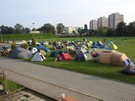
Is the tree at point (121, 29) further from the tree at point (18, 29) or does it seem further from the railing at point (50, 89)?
the railing at point (50, 89)

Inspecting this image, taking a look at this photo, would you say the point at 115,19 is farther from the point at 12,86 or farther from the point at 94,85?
the point at 12,86

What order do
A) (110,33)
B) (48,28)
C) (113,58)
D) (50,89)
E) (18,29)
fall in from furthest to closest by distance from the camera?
(48,28) < (18,29) < (110,33) < (113,58) < (50,89)

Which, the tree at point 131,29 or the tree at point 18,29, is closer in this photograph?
the tree at point 131,29

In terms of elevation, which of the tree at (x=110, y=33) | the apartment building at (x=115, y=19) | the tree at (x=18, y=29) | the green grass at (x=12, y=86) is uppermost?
the apartment building at (x=115, y=19)

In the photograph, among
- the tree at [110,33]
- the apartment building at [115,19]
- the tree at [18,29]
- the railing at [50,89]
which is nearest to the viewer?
the railing at [50,89]

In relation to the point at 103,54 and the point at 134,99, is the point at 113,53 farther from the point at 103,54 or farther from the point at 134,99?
the point at 134,99

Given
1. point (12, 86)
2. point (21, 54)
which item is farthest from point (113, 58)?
point (21, 54)

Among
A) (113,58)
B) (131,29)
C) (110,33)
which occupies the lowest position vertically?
(113,58)

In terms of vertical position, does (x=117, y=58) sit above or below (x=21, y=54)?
above

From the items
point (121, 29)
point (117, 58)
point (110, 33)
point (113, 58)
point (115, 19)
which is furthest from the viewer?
point (115, 19)

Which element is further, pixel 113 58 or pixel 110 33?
pixel 110 33

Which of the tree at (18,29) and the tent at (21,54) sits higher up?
the tree at (18,29)

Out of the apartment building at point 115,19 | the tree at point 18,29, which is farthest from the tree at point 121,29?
the apartment building at point 115,19

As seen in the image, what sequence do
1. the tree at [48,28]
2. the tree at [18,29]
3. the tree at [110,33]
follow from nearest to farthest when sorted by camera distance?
the tree at [110,33], the tree at [18,29], the tree at [48,28]
